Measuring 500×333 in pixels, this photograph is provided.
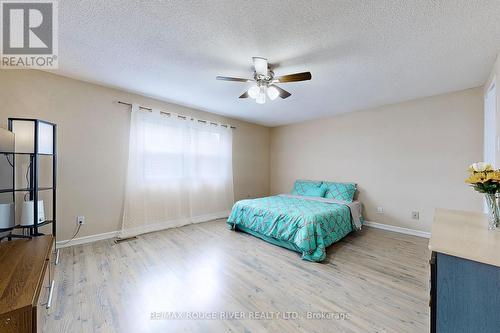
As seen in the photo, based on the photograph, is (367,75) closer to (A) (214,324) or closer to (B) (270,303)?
(B) (270,303)

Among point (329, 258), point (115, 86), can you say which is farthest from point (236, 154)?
point (329, 258)

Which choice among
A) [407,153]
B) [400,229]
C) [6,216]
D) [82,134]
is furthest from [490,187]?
[82,134]

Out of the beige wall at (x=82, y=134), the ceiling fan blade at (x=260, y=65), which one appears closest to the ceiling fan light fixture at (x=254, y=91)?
the ceiling fan blade at (x=260, y=65)

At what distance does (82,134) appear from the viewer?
2.88m

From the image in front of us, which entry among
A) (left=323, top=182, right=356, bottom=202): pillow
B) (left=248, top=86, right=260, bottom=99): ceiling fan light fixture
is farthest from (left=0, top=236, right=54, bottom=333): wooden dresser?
(left=323, top=182, right=356, bottom=202): pillow

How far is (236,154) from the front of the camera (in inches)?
194

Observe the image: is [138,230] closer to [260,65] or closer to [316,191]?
[260,65]

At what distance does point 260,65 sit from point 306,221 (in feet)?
6.47

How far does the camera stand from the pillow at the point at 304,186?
14.5 feet

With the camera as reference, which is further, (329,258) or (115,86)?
(115,86)

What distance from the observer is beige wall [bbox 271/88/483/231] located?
299 cm

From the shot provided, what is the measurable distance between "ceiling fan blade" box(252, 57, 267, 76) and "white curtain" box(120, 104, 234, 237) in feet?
7.21

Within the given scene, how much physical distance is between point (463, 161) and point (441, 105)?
3.05ft

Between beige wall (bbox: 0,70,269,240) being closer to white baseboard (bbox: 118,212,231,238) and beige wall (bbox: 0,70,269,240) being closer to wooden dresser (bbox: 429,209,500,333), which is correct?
white baseboard (bbox: 118,212,231,238)
